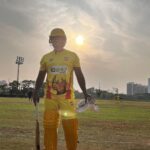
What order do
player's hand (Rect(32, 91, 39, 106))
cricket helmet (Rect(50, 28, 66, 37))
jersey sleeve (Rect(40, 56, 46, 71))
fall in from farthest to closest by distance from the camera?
player's hand (Rect(32, 91, 39, 106))
jersey sleeve (Rect(40, 56, 46, 71))
cricket helmet (Rect(50, 28, 66, 37))

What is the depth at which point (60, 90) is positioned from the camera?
10.4m

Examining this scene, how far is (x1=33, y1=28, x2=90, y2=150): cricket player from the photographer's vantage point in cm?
1038

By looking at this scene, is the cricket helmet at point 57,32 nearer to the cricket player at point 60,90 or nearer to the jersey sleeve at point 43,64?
the cricket player at point 60,90

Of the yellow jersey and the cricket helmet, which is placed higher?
the cricket helmet

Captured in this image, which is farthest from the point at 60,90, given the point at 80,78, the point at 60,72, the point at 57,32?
the point at 57,32

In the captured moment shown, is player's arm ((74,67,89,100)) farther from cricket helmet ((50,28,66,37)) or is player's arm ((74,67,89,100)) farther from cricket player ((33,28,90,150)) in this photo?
cricket helmet ((50,28,66,37))

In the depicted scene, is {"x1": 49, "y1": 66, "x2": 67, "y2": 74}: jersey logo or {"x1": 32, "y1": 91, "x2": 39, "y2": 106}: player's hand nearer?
{"x1": 49, "y1": 66, "x2": 67, "y2": 74}: jersey logo

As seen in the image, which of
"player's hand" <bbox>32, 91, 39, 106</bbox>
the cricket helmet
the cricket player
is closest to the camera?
the cricket player

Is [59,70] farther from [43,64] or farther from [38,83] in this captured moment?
[38,83]

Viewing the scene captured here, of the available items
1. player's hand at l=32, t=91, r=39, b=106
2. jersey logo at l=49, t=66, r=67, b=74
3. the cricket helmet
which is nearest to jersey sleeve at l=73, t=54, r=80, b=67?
jersey logo at l=49, t=66, r=67, b=74

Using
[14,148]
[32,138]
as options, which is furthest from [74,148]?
[32,138]

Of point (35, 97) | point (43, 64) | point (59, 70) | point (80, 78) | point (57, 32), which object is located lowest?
point (35, 97)

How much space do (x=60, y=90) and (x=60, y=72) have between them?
0.34 meters

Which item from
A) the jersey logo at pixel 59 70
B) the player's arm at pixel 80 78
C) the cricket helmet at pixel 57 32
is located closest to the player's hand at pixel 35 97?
the jersey logo at pixel 59 70
